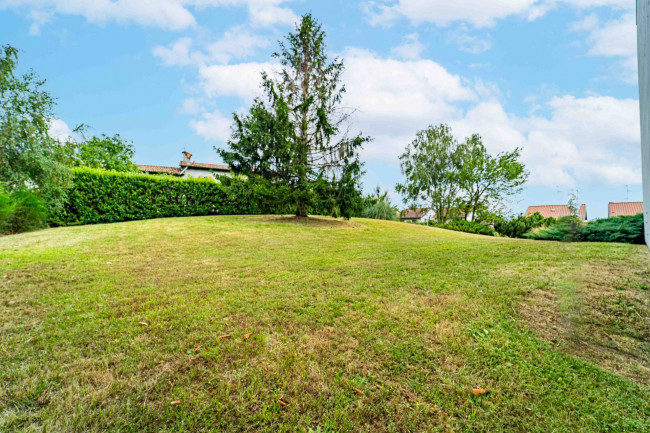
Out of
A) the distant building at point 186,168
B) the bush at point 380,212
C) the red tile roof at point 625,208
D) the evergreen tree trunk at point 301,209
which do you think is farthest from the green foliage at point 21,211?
the red tile roof at point 625,208

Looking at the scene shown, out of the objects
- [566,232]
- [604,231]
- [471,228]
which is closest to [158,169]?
[471,228]

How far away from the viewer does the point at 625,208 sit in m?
27.0

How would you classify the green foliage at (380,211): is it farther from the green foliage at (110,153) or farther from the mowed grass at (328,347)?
the green foliage at (110,153)

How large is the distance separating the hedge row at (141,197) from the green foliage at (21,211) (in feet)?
3.08

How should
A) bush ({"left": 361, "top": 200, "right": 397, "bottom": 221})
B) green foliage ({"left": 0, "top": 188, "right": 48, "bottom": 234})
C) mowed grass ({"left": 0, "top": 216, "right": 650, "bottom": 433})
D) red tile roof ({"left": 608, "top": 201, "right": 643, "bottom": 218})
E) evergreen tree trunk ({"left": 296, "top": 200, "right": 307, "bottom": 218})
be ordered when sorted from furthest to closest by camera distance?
red tile roof ({"left": 608, "top": 201, "right": 643, "bottom": 218}) → bush ({"left": 361, "top": 200, "right": 397, "bottom": 221}) → evergreen tree trunk ({"left": 296, "top": 200, "right": 307, "bottom": 218}) → green foliage ({"left": 0, "top": 188, "right": 48, "bottom": 234}) → mowed grass ({"left": 0, "top": 216, "right": 650, "bottom": 433})

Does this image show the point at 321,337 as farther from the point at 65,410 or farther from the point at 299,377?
the point at 65,410

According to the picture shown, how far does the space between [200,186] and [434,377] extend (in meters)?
15.4

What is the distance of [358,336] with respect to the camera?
2.90 m

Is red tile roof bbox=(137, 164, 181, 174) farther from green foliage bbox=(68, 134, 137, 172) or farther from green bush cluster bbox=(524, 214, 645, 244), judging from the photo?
green bush cluster bbox=(524, 214, 645, 244)

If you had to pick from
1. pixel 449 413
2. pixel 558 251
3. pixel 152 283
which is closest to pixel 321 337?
pixel 449 413

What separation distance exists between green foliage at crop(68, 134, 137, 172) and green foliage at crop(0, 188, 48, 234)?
20.2 m

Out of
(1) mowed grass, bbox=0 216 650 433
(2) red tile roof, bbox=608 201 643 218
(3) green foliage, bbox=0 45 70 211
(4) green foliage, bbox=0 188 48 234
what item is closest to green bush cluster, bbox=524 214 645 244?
(1) mowed grass, bbox=0 216 650 433

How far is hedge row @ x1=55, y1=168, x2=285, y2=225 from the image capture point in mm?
11688

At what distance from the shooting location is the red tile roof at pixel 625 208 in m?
26.2
